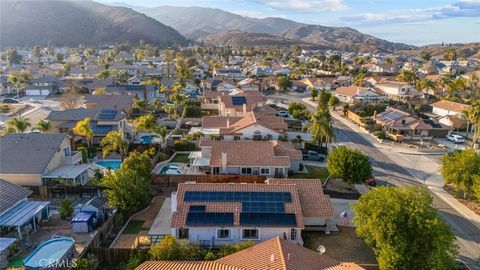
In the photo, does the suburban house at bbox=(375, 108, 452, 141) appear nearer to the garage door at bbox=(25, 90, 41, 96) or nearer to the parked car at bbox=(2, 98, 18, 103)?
the parked car at bbox=(2, 98, 18, 103)

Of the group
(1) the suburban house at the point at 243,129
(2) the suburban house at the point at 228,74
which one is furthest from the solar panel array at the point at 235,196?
(2) the suburban house at the point at 228,74

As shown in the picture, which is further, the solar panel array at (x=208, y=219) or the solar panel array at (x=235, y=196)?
the solar panel array at (x=235, y=196)

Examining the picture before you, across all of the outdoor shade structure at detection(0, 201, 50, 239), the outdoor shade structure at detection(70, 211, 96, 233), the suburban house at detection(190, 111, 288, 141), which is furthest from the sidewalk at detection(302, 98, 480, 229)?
the outdoor shade structure at detection(0, 201, 50, 239)

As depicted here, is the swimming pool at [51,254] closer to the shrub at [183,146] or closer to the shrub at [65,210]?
the shrub at [65,210]

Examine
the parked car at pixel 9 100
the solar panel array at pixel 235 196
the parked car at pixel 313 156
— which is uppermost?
the solar panel array at pixel 235 196

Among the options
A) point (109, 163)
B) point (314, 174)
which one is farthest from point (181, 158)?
point (314, 174)

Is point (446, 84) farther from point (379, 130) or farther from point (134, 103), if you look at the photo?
point (134, 103)
